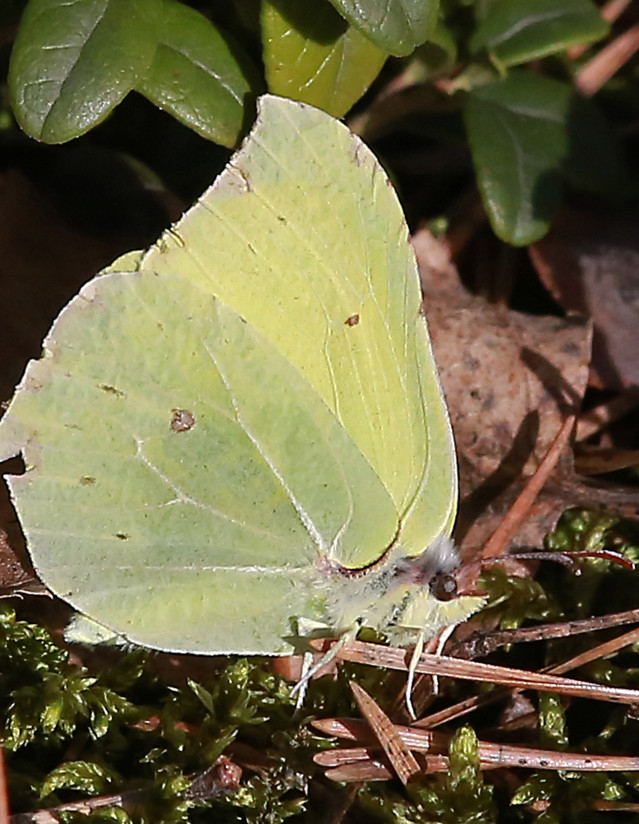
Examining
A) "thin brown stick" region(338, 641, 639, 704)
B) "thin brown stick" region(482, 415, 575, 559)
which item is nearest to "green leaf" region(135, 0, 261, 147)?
"thin brown stick" region(482, 415, 575, 559)

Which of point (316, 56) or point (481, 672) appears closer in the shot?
point (481, 672)

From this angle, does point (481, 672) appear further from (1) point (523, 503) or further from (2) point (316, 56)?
(2) point (316, 56)

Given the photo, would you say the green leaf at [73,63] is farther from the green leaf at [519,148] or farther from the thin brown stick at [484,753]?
the thin brown stick at [484,753]

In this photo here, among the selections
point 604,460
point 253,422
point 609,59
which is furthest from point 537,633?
point 609,59

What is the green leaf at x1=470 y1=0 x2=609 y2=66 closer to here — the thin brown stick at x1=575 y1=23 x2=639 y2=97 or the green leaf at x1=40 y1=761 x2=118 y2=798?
the thin brown stick at x1=575 y1=23 x2=639 y2=97

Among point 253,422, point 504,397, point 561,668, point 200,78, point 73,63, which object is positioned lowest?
point 561,668

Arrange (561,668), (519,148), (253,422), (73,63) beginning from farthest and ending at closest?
1. (519,148)
2. (561,668)
3. (73,63)
4. (253,422)

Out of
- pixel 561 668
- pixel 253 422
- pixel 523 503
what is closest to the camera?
pixel 253 422
